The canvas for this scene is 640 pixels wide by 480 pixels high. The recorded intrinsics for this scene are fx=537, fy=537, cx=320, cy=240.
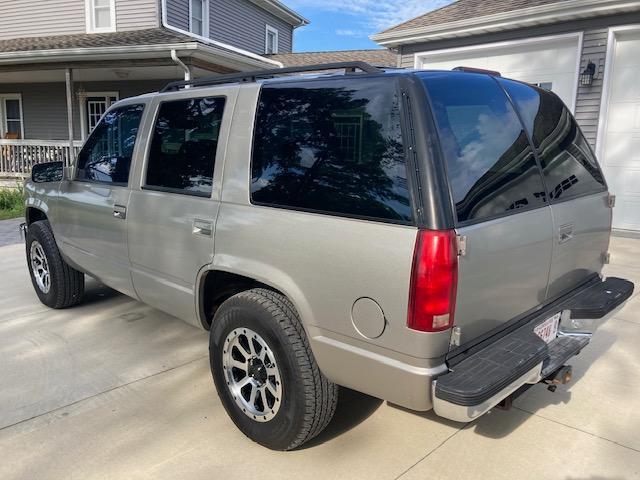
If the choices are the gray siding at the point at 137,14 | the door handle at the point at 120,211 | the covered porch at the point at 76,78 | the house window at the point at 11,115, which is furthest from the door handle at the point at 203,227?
the house window at the point at 11,115

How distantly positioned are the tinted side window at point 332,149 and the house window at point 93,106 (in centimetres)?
1513

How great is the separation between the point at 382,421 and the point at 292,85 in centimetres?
194

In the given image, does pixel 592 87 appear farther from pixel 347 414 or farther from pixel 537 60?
pixel 347 414

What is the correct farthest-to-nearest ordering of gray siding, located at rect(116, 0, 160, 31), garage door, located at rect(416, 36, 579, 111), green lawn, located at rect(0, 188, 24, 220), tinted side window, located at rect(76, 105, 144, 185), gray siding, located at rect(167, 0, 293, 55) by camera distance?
1. gray siding, located at rect(167, 0, 293, 55)
2. gray siding, located at rect(116, 0, 160, 31)
3. green lawn, located at rect(0, 188, 24, 220)
4. garage door, located at rect(416, 36, 579, 111)
5. tinted side window, located at rect(76, 105, 144, 185)

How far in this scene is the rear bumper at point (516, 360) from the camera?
2.10 m

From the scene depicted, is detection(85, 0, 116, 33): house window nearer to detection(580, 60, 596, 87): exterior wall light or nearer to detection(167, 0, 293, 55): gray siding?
detection(167, 0, 293, 55): gray siding

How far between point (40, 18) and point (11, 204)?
703cm

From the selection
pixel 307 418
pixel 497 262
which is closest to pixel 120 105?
pixel 307 418

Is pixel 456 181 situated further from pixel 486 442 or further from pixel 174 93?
pixel 174 93

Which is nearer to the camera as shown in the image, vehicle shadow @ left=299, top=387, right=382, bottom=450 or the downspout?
vehicle shadow @ left=299, top=387, right=382, bottom=450

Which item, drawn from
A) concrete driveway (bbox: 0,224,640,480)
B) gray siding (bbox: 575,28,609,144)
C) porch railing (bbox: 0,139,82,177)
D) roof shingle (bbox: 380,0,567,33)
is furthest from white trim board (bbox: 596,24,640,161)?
porch railing (bbox: 0,139,82,177)

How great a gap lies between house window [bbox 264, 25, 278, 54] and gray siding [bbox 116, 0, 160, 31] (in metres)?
6.09

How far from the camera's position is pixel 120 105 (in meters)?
4.00

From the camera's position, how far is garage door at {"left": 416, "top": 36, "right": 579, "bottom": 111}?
8617mm
